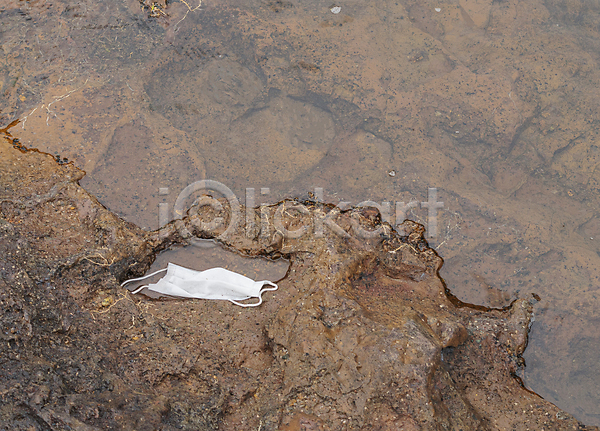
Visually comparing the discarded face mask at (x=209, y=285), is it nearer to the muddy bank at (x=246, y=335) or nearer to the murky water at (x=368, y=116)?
the muddy bank at (x=246, y=335)

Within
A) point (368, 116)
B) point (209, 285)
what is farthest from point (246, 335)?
point (368, 116)

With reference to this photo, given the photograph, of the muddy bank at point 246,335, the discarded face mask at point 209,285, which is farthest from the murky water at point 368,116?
the discarded face mask at point 209,285

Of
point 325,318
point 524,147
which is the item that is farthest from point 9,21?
point 524,147

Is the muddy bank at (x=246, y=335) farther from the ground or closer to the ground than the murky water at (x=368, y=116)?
closer to the ground

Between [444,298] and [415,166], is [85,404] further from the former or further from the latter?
[415,166]

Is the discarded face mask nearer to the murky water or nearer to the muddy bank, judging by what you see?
the muddy bank

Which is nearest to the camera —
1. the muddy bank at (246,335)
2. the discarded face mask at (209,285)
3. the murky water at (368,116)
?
the muddy bank at (246,335)
